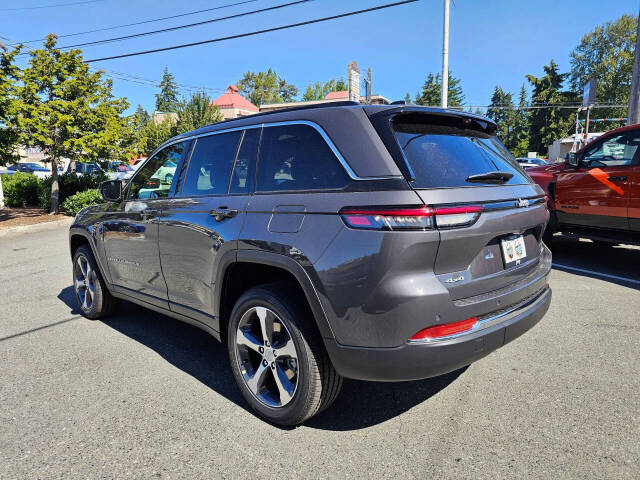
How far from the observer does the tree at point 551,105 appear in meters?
57.1

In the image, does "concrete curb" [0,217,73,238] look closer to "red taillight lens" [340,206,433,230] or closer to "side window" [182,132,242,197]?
"side window" [182,132,242,197]

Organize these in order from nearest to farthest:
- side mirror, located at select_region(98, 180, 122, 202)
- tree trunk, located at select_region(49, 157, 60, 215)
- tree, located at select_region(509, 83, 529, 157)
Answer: side mirror, located at select_region(98, 180, 122, 202)
tree trunk, located at select_region(49, 157, 60, 215)
tree, located at select_region(509, 83, 529, 157)

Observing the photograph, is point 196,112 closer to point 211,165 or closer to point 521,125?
point 211,165

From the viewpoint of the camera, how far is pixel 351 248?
2148 millimetres

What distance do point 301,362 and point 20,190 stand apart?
1797 cm

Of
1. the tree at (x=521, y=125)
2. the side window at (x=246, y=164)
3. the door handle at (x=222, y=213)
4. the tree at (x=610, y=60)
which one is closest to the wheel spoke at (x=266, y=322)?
the door handle at (x=222, y=213)

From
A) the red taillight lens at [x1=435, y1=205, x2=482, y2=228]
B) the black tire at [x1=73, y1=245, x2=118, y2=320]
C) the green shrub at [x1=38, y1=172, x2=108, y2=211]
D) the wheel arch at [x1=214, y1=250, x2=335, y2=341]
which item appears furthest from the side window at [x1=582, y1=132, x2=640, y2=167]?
the green shrub at [x1=38, y1=172, x2=108, y2=211]

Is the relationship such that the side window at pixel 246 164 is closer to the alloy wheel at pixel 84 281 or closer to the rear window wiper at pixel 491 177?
the rear window wiper at pixel 491 177

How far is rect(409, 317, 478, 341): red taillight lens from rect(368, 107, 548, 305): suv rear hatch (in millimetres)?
128

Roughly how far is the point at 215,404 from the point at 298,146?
5.74 ft

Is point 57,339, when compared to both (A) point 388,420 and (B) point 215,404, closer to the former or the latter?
(B) point 215,404

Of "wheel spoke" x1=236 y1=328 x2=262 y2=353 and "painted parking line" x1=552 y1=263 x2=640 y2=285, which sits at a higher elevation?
"wheel spoke" x1=236 y1=328 x2=262 y2=353

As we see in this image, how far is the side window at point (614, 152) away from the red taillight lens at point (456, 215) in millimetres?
4751

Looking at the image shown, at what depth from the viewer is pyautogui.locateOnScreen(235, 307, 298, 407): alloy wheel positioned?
254cm
